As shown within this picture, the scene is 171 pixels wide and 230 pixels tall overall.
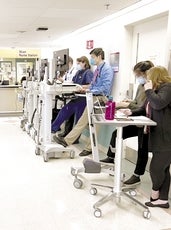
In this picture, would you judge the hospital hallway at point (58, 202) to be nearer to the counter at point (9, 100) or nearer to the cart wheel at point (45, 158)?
the cart wheel at point (45, 158)

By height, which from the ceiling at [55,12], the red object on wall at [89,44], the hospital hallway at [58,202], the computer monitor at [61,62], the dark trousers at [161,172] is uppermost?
the ceiling at [55,12]

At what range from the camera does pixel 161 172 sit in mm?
2928

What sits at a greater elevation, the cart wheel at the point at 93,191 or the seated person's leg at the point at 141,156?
the seated person's leg at the point at 141,156

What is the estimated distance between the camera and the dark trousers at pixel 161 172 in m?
2.88

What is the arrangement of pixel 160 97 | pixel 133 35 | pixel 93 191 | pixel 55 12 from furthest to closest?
1. pixel 133 35
2. pixel 55 12
3. pixel 93 191
4. pixel 160 97

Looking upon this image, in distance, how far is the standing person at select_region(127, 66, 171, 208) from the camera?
2.76 metres

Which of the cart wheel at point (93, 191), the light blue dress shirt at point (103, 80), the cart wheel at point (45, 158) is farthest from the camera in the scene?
the light blue dress shirt at point (103, 80)

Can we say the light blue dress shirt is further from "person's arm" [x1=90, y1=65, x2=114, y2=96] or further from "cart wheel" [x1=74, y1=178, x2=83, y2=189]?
"cart wheel" [x1=74, y1=178, x2=83, y2=189]

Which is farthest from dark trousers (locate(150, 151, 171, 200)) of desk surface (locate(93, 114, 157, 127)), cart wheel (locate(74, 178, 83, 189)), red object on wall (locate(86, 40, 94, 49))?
red object on wall (locate(86, 40, 94, 49))

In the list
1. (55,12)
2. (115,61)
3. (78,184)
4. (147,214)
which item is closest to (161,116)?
(147,214)

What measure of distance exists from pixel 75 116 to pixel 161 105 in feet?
9.66

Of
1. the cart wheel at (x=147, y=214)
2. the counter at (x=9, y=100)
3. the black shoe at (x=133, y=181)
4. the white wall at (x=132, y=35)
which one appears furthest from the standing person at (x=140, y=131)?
the counter at (x=9, y=100)

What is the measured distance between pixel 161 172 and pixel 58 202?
3.70 ft

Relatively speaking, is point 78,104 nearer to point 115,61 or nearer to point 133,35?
point 115,61
